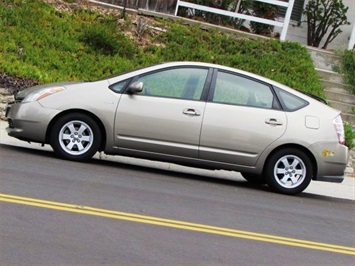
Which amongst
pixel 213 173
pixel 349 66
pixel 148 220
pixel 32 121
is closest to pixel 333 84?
pixel 349 66

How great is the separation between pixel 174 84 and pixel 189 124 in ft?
1.87

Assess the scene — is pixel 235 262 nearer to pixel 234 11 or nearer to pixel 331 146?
pixel 331 146

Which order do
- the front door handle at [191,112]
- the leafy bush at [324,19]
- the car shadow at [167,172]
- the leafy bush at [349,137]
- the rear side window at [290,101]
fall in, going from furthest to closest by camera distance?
the leafy bush at [324,19] < the leafy bush at [349,137] < the car shadow at [167,172] < the rear side window at [290,101] < the front door handle at [191,112]

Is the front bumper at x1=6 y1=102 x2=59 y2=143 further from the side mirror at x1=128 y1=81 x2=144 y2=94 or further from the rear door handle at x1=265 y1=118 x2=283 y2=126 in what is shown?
the rear door handle at x1=265 y1=118 x2=283 y2=126

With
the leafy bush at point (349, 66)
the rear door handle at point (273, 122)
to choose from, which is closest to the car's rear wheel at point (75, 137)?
the rear door handle at point (273, 122)

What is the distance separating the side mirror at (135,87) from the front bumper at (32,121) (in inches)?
38.2

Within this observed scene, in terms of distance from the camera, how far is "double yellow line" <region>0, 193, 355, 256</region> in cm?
762

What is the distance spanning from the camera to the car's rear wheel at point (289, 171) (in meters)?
10.5

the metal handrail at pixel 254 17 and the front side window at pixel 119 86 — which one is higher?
the metal handrail at pixel 254 17

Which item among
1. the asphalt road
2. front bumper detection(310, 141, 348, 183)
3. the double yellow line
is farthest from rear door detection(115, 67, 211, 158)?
the double yellow line

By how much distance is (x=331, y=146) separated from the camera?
10555 mm

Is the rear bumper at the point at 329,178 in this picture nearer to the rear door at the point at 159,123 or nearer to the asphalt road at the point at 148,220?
the asphalt road at the point at 148,220

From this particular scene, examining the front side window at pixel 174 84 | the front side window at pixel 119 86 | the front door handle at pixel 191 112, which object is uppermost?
the front side window at pixel 174 84

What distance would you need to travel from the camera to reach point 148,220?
7703 mm
